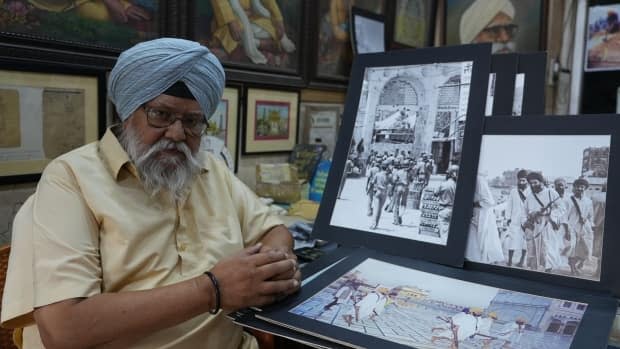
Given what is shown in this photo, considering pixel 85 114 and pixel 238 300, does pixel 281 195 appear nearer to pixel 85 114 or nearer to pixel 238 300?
pixel 85 114

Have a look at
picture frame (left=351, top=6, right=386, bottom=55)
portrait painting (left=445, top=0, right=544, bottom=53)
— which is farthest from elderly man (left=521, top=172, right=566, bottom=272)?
portrait painting (left=445, top=0, right=544, bottom=53)

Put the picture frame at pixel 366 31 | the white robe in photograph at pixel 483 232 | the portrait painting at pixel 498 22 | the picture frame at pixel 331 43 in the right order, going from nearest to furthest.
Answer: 1. the white robe in photograph at pixel 483 232
2. the picture frame at pixel 331 43
3. the picture frame at pixel 366 31
4. the portrait painting at pixel 498 22

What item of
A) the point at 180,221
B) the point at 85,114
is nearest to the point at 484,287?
the point at 180,221

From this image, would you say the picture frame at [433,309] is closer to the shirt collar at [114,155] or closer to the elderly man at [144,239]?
the elderly man at [144,239]

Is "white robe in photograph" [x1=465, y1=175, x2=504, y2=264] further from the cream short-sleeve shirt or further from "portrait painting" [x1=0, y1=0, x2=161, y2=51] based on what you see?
"portrait painting" [x1=0, y1=0, x2=161, y2=51]

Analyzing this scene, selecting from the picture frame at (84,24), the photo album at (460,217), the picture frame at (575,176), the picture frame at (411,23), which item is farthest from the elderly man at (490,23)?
the picture frame at (575,176)

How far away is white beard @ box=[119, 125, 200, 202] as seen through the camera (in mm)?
930

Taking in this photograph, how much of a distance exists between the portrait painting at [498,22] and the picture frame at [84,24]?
2.19m

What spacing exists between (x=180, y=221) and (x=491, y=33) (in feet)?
9.52

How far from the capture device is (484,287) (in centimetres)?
82

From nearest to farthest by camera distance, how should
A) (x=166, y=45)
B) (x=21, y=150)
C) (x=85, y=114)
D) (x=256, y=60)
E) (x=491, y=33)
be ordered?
(x=166, y=45)
(x=21, y=150)
(x=85, y=114)
(x=256, y=60)
(x=491, y=33)

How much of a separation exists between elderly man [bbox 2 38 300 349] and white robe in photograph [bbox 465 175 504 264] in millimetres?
344

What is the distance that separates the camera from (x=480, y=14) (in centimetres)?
318

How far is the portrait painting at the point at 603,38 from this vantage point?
3.17 m
